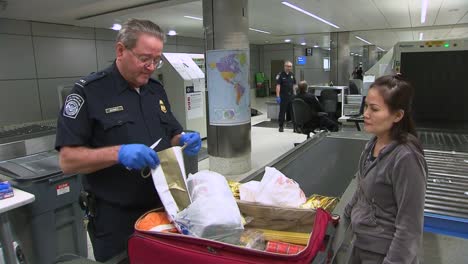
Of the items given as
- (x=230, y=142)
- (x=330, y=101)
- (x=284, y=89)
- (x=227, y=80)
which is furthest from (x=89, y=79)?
(x=284, y=89)

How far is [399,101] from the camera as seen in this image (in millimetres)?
1215

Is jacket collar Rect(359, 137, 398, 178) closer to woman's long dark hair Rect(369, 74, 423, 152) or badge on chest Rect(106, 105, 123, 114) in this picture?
woman's long dark hair Rect(369, 74, 423, 152)

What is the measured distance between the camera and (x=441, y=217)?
1.46 m

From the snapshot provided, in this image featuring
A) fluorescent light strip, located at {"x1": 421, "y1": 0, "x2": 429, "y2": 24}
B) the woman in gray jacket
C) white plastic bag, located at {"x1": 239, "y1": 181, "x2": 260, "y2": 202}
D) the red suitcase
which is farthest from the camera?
fluorescent light strip, located at {"x1": 421, "y1": 0, "x2": 429, "y2": 24}

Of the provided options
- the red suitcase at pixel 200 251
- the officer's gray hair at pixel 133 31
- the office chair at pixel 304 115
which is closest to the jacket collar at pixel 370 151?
the red suitcase at pixel 200 251

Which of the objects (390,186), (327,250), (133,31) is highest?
(133,31)

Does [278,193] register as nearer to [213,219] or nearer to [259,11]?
[213,219]

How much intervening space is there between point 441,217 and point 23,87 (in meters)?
7.27

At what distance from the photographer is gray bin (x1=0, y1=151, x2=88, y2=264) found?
2.20m

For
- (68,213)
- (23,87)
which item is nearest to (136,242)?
(68,213)

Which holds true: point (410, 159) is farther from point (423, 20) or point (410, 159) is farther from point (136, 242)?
point (423, 20)

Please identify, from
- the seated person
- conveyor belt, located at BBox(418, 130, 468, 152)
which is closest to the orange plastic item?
conveyor belt, located at BBox(418, 130, 468, 152)

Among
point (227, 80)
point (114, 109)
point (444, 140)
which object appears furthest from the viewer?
point (227, 80)

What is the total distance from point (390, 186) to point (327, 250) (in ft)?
1.24
